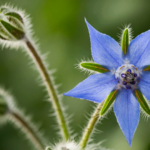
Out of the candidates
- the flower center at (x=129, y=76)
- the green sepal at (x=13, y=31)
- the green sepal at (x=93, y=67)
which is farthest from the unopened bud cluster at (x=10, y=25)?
the flower center at (x=129, y=76)

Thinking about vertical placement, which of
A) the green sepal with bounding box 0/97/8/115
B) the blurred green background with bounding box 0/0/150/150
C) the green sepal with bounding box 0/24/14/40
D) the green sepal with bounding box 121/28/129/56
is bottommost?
the green sepal with bounding box 121/28/129/56

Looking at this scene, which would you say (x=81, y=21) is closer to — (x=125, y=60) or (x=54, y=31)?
(x=54, y=31)

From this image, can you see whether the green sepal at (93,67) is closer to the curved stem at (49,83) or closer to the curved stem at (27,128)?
the curved stem at (49,83)

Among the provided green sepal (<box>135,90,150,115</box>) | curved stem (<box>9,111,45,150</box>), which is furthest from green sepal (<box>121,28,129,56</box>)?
curved stem (<box>9,111,45,150</box>)

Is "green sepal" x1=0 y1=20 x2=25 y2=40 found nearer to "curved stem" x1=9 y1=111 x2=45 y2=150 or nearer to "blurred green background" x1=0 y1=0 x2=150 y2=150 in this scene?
"curved stem" x1=9 y1=111 x2=45 y2=150

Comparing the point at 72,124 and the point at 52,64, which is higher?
the point at 52,64

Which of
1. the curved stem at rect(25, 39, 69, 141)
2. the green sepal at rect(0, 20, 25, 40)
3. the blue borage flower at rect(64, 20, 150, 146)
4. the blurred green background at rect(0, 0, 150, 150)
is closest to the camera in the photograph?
the blue borage flower at rect(64, 20, 150, 146)

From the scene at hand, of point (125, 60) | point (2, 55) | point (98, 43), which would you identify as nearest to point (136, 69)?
point (125, 60)
